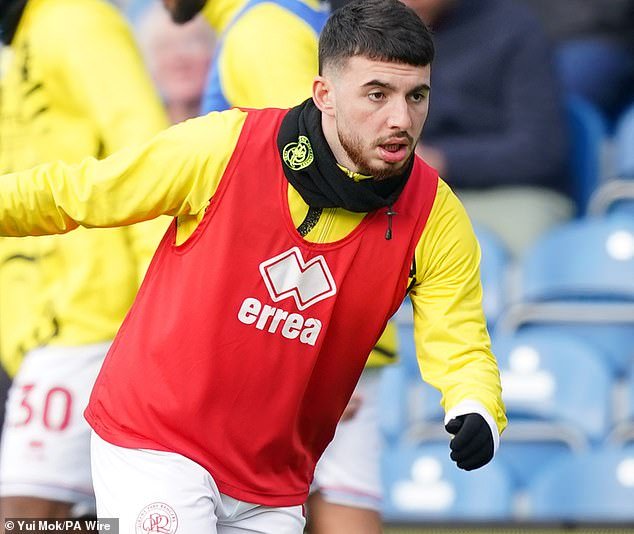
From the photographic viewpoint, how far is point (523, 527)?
225 inches

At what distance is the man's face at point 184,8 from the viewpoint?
4293 mm

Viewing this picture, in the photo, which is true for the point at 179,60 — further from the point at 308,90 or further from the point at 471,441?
the point at 471,441

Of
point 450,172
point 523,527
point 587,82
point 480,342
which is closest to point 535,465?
point 523,527

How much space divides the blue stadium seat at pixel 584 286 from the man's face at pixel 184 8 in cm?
241

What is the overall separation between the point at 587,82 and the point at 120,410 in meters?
4.50

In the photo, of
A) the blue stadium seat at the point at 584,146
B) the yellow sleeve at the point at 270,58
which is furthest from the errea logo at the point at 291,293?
the blue stadium seat at the point at 584,146

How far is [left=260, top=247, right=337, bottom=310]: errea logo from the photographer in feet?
10.4

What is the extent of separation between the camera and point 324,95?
320 cm

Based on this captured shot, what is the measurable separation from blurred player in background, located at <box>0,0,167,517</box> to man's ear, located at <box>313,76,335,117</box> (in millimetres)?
964

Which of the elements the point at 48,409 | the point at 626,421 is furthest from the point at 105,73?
the point at 626,421

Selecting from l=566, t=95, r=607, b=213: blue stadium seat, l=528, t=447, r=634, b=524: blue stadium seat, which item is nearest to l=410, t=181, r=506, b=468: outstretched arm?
l=528, t=447, r=634, b=524: blue stadium seat

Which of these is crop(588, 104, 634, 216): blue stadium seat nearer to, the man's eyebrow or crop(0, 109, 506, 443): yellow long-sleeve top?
crop(0, 109, 506, 443): yellow long-sleeve top

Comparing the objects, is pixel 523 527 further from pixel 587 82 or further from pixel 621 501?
pixel 587 82

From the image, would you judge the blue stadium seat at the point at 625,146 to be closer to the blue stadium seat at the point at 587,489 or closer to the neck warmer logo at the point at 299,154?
the blue stadium seat at the point at 587,489
